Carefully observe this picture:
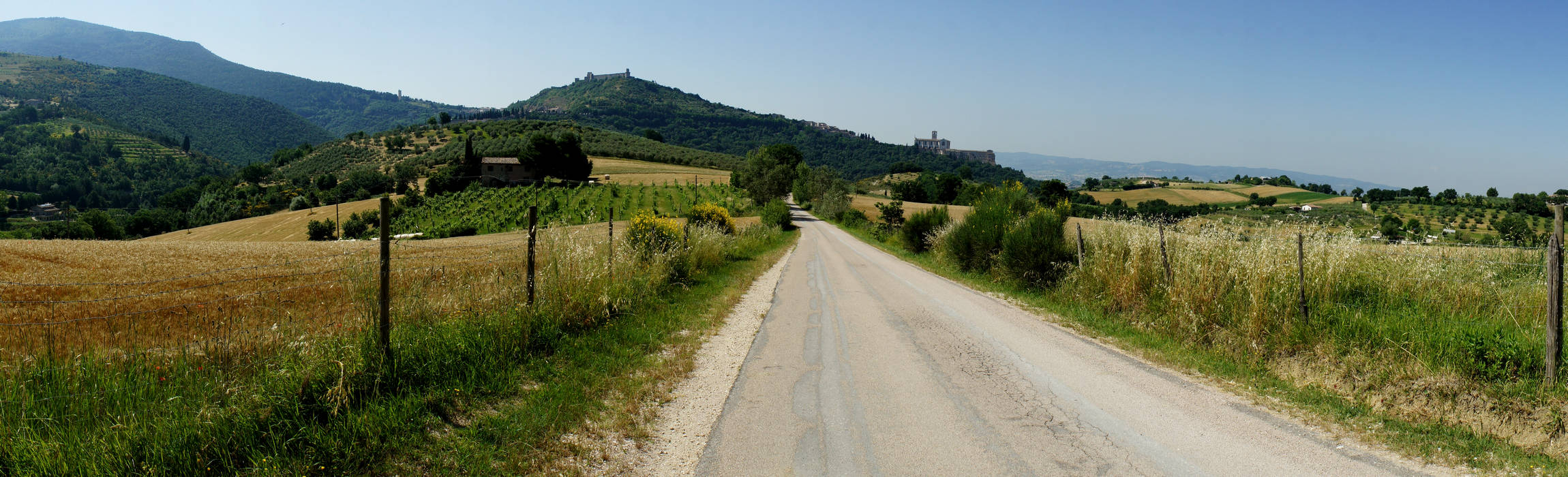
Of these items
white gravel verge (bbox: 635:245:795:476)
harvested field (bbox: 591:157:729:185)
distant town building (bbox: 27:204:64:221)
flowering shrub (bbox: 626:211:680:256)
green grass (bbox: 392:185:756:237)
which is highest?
harvested field (bbox: 591:157:729:185)

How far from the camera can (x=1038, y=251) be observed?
48.2ft

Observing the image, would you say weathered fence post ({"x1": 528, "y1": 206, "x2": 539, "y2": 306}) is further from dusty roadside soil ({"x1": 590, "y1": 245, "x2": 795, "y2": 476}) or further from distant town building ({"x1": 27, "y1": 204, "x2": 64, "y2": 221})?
distant town building ({"x1": 27, "y1": 204, "x2": 64, "y2": 221})

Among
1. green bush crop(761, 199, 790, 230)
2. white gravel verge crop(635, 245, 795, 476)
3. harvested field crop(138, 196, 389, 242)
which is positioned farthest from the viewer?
harvested field crop(138, 196, 389, 242)

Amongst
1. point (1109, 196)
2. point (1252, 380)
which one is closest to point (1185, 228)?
point (1252, 380)

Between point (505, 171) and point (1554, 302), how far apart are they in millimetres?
96062

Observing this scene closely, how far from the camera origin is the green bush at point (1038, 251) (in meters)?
14.4

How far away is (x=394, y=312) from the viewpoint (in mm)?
6633

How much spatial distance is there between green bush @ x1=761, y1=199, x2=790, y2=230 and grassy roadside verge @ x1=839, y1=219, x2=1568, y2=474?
142ft

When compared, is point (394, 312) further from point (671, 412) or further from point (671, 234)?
point (671, 234)

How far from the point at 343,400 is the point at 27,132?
194160 mm

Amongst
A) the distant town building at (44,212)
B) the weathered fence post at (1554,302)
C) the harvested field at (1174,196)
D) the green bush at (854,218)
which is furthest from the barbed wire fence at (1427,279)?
the distant town building at (44,212)

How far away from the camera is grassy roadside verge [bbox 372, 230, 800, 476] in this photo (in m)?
4.47

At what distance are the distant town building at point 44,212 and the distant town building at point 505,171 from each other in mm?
49495

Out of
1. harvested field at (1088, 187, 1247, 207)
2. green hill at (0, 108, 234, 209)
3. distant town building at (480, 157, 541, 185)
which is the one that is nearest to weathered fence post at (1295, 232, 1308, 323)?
harvested field at (1088, 187, 1247, 207)
